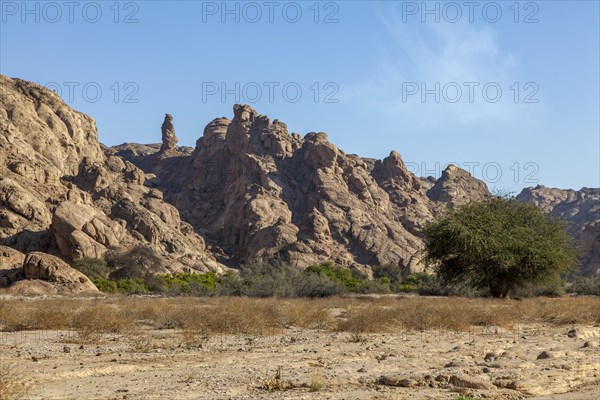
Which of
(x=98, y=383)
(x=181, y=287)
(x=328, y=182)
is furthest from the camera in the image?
(x=328, y=182)

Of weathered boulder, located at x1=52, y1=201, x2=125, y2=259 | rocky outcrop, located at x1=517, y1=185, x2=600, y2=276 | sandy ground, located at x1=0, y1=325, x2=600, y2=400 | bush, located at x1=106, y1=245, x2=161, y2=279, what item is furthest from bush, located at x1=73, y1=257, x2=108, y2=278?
rocky outcrop, located at x1=517, y1=185, x2=600, y2=276

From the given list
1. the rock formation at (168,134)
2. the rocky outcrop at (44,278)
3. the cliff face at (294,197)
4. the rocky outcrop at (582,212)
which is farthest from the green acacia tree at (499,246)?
the rock formation at (168,134)

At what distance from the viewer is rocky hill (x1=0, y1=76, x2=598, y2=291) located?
61281 millimetres

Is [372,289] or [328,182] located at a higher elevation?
[328,182]

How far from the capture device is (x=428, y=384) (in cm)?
1077

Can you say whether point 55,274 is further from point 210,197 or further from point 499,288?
point 210,197

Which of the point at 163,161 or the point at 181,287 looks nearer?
the point at 181,287

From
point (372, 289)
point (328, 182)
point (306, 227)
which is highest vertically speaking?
point (328, 182)

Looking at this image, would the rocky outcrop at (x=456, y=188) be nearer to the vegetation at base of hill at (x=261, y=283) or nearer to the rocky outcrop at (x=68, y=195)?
the vegetation at base of hill at (x=261, y=283)

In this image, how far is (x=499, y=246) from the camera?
1337 inches

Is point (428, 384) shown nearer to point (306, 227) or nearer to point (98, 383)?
point (98, 383)

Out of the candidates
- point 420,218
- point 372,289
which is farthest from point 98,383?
point 420,218

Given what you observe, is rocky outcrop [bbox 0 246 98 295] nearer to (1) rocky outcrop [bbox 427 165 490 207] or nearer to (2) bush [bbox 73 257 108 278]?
(2) bush [bbox 73 257 108 278]

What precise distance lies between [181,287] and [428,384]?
3715cm
